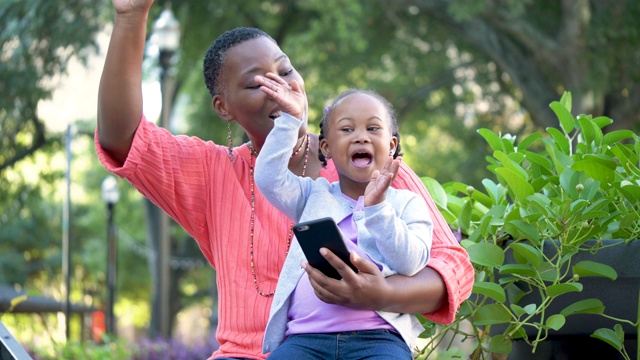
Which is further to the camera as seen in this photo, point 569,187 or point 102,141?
point 569,187

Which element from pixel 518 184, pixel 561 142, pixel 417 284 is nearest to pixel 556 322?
pixel 518 184

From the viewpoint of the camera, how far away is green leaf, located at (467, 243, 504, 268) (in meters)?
2.87

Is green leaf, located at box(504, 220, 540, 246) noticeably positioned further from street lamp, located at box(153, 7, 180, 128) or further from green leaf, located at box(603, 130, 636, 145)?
street lamp, located at box(153, 7, 180, 128)

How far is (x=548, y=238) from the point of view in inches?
117

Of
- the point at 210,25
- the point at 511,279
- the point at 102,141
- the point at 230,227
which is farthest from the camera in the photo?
the point at 210,25

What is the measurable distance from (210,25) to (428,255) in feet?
58.8

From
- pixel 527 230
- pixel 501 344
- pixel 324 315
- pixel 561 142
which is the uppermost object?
pixel 561 142

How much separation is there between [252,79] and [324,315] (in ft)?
2.33

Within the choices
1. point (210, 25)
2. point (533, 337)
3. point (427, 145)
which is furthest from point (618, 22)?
point (533, 337)

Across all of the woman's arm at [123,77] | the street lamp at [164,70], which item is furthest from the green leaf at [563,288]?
the street lamp at [164,70]

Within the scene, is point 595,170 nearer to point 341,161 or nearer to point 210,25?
point 341,161

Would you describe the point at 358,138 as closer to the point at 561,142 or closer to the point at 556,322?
the point at 556,322

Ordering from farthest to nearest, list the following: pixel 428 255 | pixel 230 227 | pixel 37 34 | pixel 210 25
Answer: pixel 210 25
pixel 37 34
pixel 230 227
pixel 428 255

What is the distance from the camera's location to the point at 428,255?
96.2 inches
